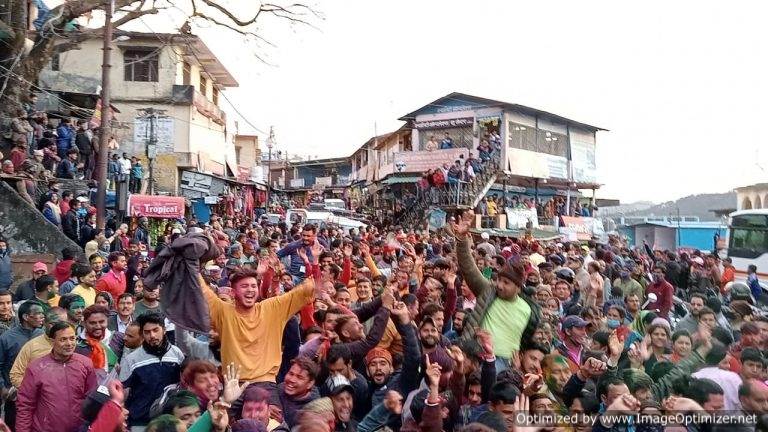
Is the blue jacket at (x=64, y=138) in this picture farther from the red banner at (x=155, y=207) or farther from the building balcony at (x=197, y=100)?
the building balcony at (x=197, y=100)

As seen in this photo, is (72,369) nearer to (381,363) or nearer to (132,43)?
(381,363)

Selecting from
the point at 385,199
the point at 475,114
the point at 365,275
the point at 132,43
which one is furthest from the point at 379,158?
the point at 365,275

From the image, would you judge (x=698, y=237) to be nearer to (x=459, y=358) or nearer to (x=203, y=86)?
(x=203, y=86)

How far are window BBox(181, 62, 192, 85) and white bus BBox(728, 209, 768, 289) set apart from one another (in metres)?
20.8

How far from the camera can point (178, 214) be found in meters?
16.3

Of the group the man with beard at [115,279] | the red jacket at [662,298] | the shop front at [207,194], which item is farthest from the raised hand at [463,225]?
the shop front at [207,194]

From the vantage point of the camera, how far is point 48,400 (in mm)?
4422

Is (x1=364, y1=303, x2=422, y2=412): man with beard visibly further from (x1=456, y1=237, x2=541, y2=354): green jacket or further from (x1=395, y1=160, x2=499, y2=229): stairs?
(x1=395, y1=160, x2=499, y2=229): stairs

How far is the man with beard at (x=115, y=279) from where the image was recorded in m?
8.01

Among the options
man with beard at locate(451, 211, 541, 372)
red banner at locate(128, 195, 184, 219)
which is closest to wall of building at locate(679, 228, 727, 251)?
red banner at locate(128, 195, 184, 219)

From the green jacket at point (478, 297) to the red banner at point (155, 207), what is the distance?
11890mm

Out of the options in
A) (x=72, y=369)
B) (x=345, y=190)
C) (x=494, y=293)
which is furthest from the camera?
(x=345, y=190)

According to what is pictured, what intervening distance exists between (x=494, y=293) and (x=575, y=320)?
1.17 m

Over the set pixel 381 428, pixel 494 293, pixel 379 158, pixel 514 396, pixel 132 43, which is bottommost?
pixel 381 428
